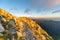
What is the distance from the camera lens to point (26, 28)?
440 centimetres

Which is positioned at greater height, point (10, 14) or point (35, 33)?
point (10, 14)

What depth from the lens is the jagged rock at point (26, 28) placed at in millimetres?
4166

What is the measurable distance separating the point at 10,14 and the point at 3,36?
1.71 ft

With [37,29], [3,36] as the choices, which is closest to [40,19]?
[37,29]

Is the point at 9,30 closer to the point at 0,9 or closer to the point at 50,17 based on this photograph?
the point at 0,9

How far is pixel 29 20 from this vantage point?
14.9 ft

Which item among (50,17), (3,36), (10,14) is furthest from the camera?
(50,17)

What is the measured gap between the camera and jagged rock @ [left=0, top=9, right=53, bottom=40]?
417 centimetres

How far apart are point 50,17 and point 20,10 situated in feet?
2.21

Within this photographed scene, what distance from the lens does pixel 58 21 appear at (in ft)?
15.3

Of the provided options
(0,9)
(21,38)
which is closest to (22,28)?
(21,38)

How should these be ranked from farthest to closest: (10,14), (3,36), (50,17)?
1. (50,17)
2. (10,14)
3. (3,36)

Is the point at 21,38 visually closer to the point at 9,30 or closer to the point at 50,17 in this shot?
the point at 9,30

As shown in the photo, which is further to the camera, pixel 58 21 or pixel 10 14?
pixel 58 21
